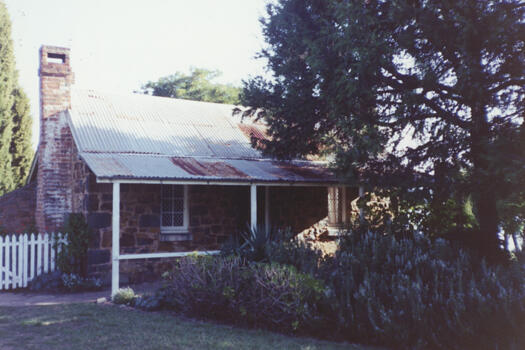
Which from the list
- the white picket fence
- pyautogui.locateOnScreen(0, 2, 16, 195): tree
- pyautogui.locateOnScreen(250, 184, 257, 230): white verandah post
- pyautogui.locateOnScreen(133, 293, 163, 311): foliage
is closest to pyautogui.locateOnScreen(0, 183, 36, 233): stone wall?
the white picket fence

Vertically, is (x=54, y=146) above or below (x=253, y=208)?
above

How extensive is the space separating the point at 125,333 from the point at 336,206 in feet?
30.3

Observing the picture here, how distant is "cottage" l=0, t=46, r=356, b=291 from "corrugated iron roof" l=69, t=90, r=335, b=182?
3 cm

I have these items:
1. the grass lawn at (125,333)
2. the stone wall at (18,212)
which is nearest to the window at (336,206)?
the grass lawn at (125,333)

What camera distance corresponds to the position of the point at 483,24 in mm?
7754

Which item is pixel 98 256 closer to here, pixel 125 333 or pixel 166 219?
pixel 166 219

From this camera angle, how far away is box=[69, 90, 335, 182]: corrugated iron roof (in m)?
10.5

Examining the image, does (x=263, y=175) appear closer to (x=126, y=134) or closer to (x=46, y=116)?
(x=126, y=134)

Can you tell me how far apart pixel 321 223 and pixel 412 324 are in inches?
319

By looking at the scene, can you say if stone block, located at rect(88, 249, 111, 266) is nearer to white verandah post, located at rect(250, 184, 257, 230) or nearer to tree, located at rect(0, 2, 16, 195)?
white verandah post, located at rect(250, 184, 257, 230)

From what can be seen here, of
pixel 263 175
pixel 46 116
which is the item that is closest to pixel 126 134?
pixel 46 116

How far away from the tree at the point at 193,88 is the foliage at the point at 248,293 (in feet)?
69.7

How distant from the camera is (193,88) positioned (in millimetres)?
28812

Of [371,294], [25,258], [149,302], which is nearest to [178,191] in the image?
[25,258]
